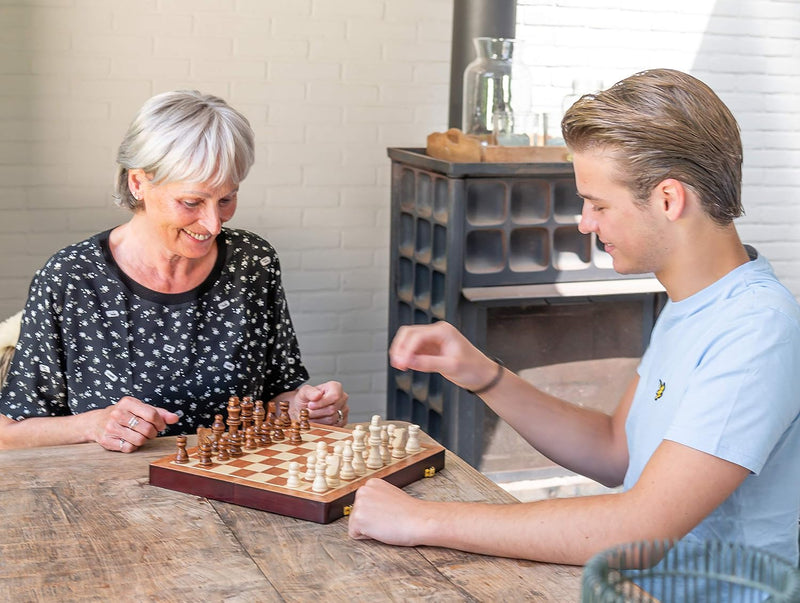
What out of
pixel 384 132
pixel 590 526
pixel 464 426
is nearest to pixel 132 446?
pixel 590 526

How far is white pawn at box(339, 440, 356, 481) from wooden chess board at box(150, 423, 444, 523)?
0.01 meters

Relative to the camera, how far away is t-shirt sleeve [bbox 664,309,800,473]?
140 centimetres

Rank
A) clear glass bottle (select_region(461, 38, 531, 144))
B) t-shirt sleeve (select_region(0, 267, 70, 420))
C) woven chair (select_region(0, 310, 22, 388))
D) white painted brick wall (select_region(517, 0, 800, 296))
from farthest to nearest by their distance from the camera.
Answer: white painted brick wall (select_region(517, 0, 800, 296))
clear glass bottle (select_region(461, 38, 531, 144))
woven chair (select_region(0, 310, 22, 388))
t-shirt sleeve (select_region(0, 267, 70, 420))

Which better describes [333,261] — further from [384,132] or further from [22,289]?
[22,289]

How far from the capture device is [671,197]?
5.06 feet

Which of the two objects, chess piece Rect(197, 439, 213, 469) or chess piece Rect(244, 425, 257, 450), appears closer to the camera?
chess piece Rect(197, 439, 213, 469)

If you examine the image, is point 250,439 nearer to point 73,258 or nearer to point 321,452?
point 321,452

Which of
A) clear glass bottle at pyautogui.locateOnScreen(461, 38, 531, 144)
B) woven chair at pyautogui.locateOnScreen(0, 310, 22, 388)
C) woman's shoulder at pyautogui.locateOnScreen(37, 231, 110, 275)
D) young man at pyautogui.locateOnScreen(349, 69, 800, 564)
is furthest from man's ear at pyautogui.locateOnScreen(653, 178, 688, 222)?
clear glass bottle at pyautogui.locateOnScreen(461, 38, 531, 144)

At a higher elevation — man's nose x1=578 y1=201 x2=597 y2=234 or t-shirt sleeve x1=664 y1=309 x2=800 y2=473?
man's nose x1=578 y1=201 x2=597 y2=234

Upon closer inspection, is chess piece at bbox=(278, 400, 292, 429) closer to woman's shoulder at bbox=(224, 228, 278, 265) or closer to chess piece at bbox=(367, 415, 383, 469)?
chess piece at bbox=(367, 415, 383, 469)

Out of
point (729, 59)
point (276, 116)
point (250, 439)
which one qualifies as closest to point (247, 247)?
point (250, 439)

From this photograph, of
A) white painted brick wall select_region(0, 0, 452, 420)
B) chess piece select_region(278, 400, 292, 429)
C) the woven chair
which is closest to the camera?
chess piece select_region(278, 400, 292, 429)

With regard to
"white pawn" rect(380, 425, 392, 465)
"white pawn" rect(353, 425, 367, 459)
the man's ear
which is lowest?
"white pawn" rect(380, 425, 392, 465)

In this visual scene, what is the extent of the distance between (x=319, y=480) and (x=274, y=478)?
103mm
